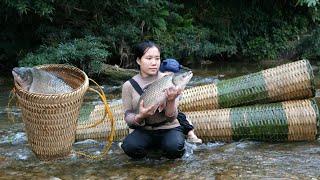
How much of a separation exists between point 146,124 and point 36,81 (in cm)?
101

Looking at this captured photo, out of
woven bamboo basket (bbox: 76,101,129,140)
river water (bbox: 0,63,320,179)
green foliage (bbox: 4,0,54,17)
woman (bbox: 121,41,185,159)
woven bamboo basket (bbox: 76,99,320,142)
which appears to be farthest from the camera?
green foliage (bbox: 4,0,54,17)

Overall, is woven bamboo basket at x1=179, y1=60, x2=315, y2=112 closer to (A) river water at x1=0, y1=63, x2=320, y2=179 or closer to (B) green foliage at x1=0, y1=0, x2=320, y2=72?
(A) river water at x1=0, y1=63, x2=320, y2=179

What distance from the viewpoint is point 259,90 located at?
5238 mm

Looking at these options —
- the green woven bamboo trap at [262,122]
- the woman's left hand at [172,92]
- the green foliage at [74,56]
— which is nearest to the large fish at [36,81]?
the woman's left hand at [172,92]

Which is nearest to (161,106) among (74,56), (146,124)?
(146,124)

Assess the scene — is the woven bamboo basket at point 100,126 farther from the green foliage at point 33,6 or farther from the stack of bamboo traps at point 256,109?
the green foliage at point 33,6

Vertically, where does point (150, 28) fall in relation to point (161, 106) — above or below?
above

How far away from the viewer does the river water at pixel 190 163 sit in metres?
4.14

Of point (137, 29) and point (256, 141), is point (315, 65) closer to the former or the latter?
point (137, 29)

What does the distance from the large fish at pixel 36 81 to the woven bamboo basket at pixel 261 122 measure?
3.44ft

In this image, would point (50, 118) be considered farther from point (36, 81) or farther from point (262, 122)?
point (262, 122)

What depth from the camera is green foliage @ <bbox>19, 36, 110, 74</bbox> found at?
9438 mm

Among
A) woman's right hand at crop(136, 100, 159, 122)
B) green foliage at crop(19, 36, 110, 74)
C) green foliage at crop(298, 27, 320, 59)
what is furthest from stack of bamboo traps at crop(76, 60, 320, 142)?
green foliage at crop(298, 27, 320, 59)

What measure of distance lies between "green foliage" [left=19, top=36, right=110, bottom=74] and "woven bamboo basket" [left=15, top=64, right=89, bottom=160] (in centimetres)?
496
